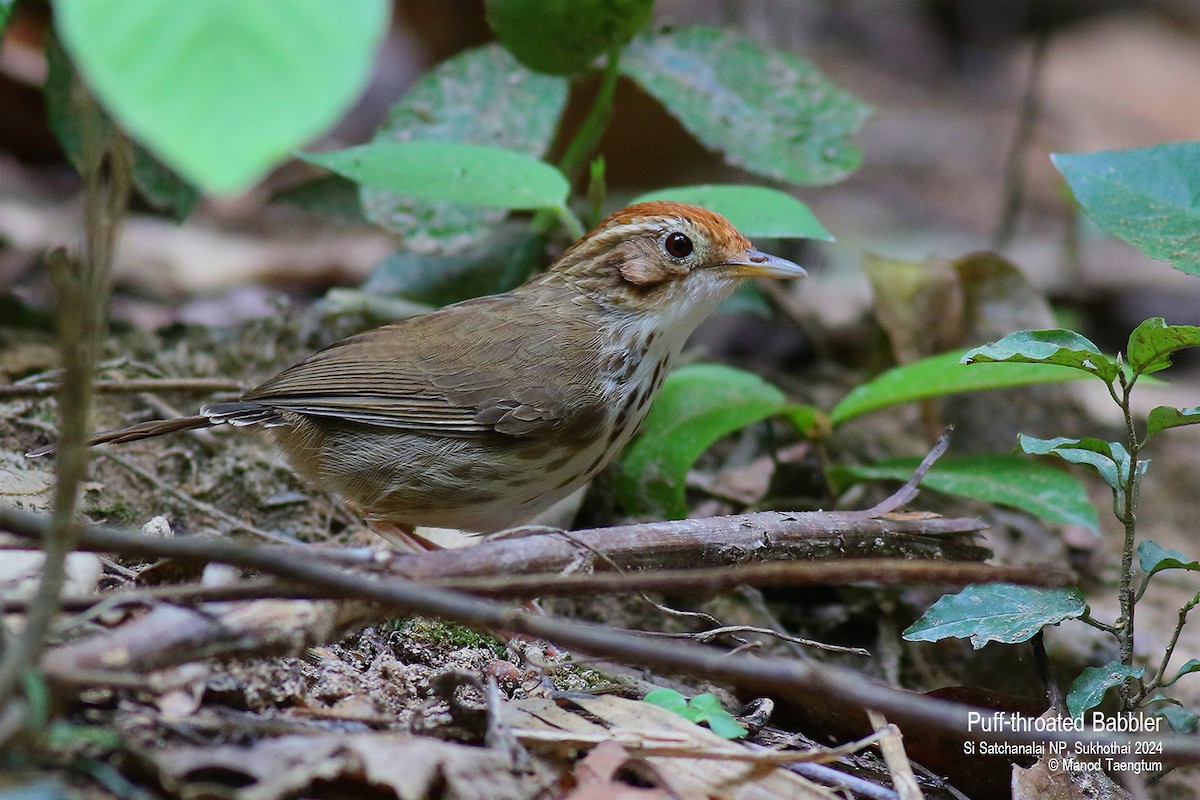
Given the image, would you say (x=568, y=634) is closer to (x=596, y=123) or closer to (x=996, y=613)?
(x=996, y=613)

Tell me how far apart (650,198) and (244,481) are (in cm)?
183

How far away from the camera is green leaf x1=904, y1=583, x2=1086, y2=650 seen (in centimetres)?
279

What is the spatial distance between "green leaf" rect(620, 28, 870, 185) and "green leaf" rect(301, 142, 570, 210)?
3.09 ft

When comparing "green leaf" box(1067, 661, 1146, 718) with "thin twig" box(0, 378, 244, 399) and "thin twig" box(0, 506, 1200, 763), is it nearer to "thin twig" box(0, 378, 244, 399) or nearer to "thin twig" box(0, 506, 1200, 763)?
"thin twig" box(0, 506, 1200, 763)

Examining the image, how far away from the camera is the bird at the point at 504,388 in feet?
12.0

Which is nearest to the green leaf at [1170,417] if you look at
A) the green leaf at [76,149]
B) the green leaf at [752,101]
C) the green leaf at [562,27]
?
the green leaf at [752,101]

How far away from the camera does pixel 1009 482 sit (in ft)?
12.4

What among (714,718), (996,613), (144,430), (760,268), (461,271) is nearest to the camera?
(714,718)

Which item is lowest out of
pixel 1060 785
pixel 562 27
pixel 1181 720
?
pixel 1060 785

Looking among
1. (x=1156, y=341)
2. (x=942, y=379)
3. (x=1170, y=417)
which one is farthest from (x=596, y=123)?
(x=1170, y=417)

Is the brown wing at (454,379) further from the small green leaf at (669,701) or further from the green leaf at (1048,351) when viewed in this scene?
the green leaf at (1048,351)

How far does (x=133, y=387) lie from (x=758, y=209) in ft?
7.31

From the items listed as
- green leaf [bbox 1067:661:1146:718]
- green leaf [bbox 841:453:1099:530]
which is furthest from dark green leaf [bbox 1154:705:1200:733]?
green leaf [bbox 841:453:1099:530]

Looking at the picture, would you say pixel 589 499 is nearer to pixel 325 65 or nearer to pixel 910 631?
pixel 910 631
